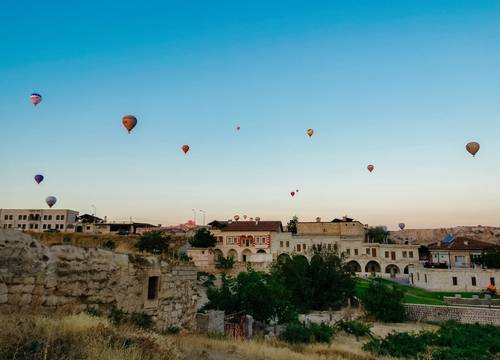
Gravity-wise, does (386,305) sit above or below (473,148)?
below

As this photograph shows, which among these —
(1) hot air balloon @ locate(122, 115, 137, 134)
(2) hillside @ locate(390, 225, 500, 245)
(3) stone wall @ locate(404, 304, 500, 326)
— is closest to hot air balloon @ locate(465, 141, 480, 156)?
(3) stone wall @ locate(404, 304, 500, 326)

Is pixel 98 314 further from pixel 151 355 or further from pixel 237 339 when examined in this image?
pixel 237 339

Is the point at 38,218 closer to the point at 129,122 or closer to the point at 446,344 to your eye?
the point at 129,122

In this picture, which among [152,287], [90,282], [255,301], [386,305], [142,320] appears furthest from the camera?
[386,305]

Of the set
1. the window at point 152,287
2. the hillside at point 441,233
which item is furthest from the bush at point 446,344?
the hillside at point 441,233

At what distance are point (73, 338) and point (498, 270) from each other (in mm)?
43693

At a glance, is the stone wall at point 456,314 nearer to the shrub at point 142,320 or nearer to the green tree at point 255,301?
the green tree at point 255,301

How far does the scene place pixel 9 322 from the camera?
518 cm

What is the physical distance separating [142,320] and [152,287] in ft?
3.11

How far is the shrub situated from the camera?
29.4 feet

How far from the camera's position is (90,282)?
8172 mm

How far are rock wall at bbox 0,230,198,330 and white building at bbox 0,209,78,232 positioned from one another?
70.9 m

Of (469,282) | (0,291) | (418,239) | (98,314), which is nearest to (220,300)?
(98,314)

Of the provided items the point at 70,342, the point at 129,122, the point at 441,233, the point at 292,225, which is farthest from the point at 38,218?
the point at 441,233
